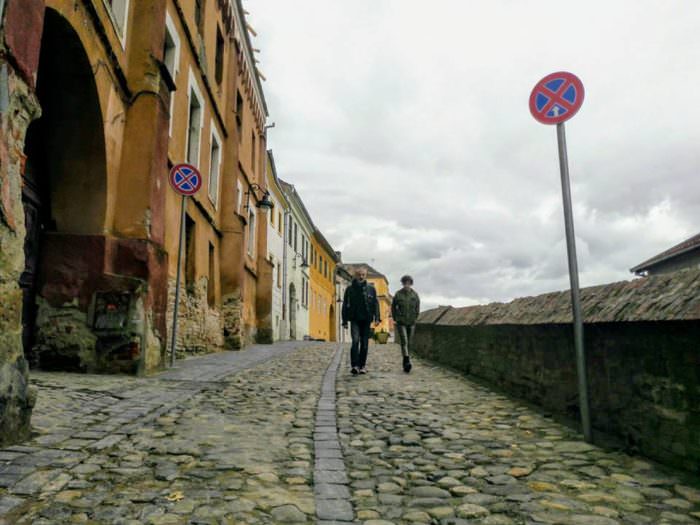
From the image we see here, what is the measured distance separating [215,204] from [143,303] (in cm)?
787

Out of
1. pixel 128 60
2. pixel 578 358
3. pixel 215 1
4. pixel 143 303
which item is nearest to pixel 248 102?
pixel 215 1

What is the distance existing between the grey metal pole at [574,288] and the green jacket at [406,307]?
5.41 meters

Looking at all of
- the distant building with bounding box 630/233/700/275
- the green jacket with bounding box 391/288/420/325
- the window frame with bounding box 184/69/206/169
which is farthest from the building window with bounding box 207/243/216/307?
the distant building with bounding box 630/233/700/275

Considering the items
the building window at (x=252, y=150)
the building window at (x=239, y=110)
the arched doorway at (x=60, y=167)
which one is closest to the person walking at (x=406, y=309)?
the arched doorway at (x=60, y=167)

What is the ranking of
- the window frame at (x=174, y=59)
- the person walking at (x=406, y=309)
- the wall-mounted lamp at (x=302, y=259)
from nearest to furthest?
the person walking at (x=406, y=309) → the window frame at (x=174, y=59) → the wall-mounted lamp at (x=302, y=259)

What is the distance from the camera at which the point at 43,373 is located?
22.8ft

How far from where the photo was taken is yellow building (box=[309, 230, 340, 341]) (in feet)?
130

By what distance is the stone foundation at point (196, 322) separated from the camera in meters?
11.2

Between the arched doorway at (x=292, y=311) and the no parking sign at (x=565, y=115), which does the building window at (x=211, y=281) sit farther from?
the arched doorway at (x=292, y=311)

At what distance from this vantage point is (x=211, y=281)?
14742 mm

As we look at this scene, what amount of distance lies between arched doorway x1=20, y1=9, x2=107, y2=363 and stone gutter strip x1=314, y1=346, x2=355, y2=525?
4237 mm

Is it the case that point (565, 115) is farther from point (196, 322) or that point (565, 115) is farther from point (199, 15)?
point (199, 15)

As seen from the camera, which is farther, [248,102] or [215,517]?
[248,102]

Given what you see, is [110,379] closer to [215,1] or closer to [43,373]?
[43,373]
